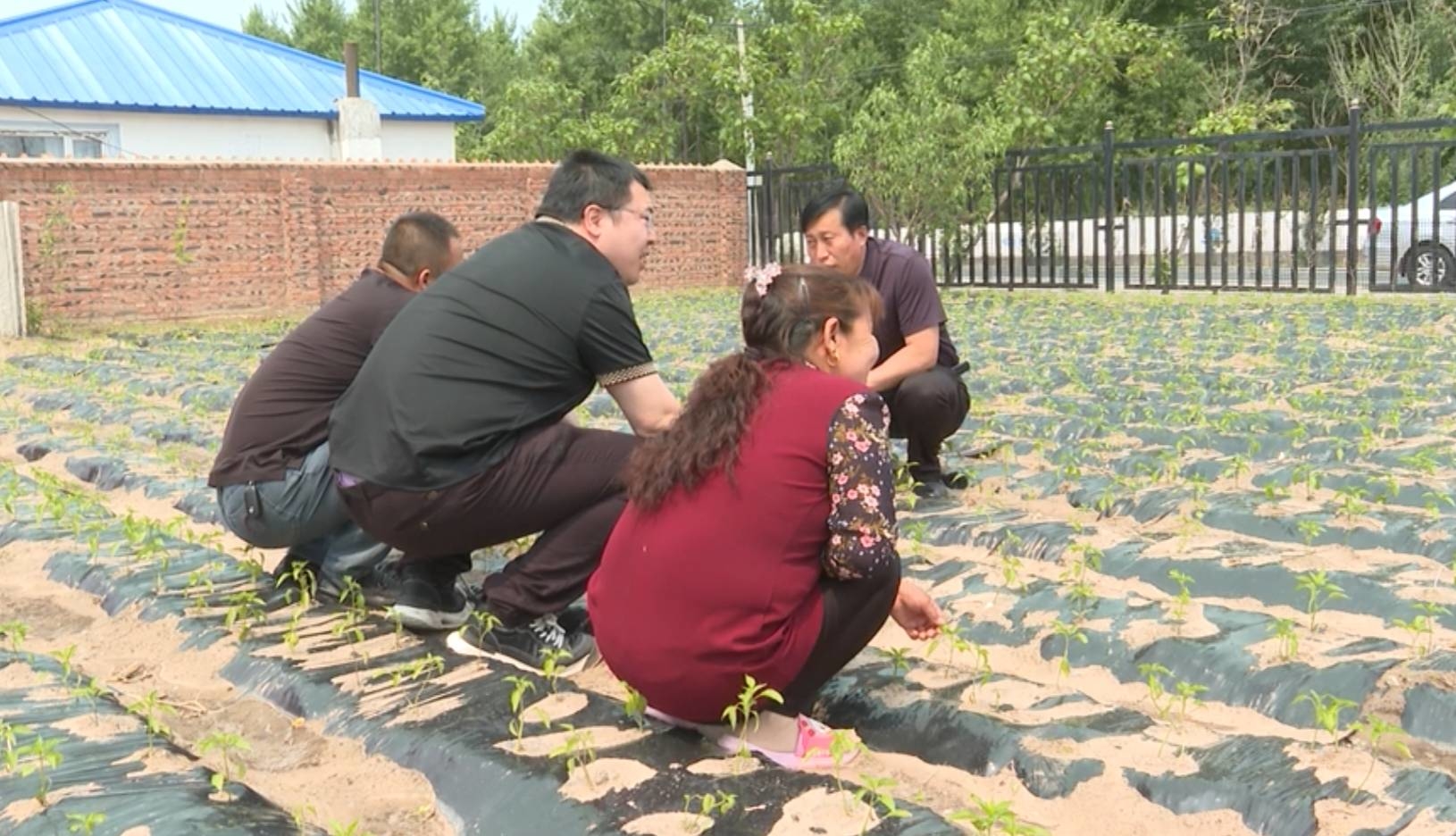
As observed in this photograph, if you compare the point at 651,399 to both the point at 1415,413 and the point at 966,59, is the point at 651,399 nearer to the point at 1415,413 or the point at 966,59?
the point at 1415,413

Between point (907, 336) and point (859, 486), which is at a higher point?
point (907, 336)

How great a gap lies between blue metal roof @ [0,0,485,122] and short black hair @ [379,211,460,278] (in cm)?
1791

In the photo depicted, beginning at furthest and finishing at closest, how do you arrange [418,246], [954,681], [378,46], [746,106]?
[378,46] < [746,106] < [418,246] < [954,681]

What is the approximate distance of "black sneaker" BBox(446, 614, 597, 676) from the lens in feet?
11.0

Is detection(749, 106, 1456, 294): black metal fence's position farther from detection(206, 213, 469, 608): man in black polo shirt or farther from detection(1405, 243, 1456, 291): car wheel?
detection(206, 213, 469, 608): man in black polo shirt

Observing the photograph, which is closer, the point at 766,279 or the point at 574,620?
the point at 766,279

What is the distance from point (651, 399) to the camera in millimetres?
3256

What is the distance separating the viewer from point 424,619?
3.61 meters

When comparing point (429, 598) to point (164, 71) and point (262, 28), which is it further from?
point (262, 28)

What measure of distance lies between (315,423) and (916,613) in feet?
6.17

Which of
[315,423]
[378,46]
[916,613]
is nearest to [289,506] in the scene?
[315,423]

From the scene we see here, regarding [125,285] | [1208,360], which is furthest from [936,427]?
[125,285]

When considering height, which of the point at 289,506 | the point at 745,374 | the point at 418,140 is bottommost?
the point at 289,506

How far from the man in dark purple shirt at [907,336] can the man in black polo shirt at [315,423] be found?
1496 mm
